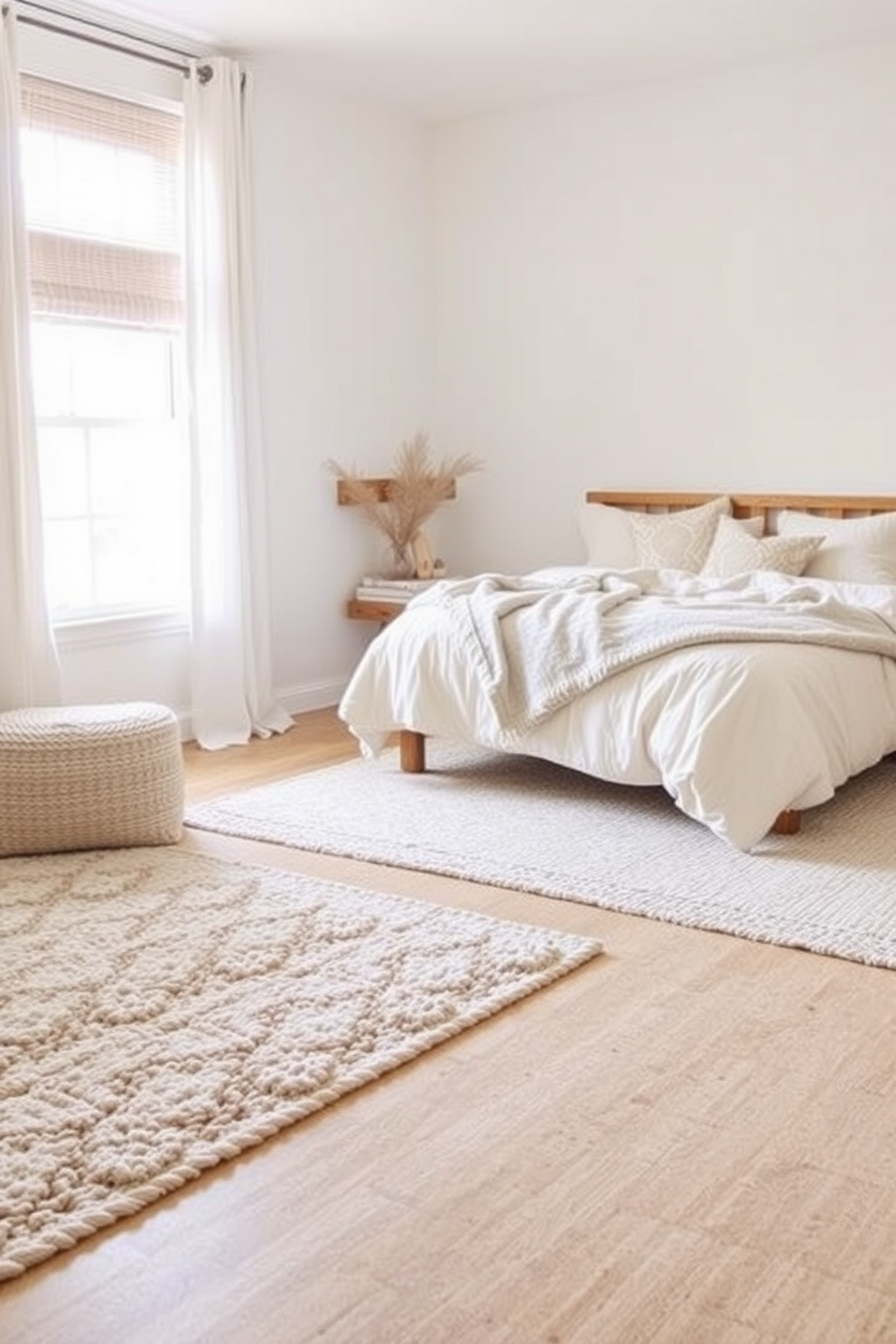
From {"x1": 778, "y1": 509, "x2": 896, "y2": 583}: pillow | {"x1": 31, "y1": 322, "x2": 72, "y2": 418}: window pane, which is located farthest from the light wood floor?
{"x1": 31, "y1": 322, "x2": 72, "y2": 418}: window pane

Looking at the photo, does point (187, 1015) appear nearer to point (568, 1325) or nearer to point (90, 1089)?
point (90, 1089)

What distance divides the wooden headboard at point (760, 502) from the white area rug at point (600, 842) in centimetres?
113

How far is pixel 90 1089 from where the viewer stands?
2.28 meters

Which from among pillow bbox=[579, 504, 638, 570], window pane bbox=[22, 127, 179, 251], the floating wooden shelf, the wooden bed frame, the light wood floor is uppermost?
window pane bbox=[22, 127, 179, 251]

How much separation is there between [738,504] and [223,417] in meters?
2.05

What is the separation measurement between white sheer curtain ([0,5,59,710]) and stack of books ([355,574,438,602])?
170cm

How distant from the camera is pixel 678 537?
17.6 feet

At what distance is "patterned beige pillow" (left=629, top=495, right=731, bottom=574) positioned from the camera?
5324 mm

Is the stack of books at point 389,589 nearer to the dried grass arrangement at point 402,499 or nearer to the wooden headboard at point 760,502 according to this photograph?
the dried grass arrangement at point 402,499

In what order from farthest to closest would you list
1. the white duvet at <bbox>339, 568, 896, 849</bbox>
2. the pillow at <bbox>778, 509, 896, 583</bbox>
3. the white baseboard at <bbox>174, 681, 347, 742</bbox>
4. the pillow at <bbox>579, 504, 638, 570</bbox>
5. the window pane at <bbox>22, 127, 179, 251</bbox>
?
1. the white baseboard at <bbox>174, 681, 347, 742</bbox>
2. the pillow at <bbox>579, 504, 638, 570</bbox>
3. the pillow at <bbox>778, 509, 896, 583</bbox>
4. the window pane at <bbox>22, 127, 179, 251</bbox>
5. the white duvet at <bbox>339, 568, 896, 849</bbox>

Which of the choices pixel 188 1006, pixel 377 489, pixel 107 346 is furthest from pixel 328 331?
pixel 188 1006

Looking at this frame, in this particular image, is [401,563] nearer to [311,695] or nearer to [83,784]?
[311,695]

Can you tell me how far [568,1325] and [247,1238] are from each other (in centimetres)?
47

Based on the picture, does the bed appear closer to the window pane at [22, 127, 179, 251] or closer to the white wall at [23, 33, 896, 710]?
the white wall at [23, 33, 896, 710]
